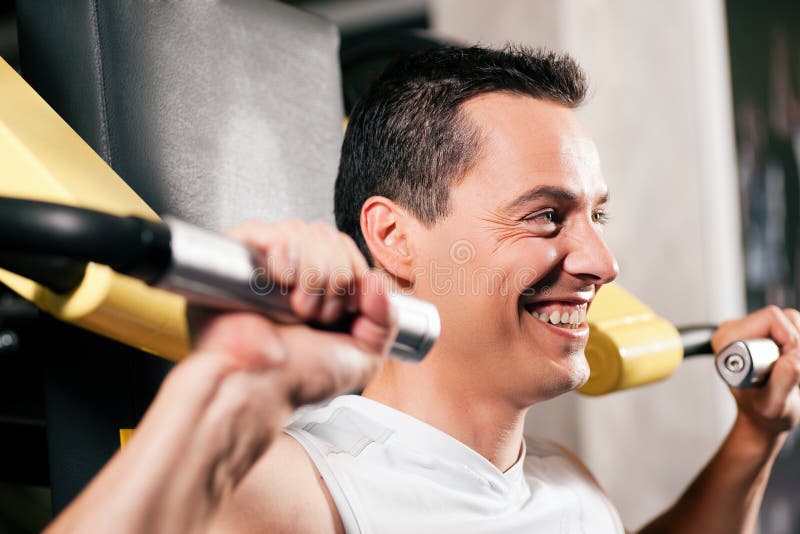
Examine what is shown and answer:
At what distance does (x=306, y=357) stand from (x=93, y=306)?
21 cm

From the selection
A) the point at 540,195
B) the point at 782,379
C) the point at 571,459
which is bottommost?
the point at 571,459

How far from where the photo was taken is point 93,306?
0.56m

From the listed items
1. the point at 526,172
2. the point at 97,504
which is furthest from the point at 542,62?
the point at 97,504

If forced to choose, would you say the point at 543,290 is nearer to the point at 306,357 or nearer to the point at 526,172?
the point at 526,172

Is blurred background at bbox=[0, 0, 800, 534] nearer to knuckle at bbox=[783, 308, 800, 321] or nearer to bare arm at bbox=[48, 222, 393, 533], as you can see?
knuckle at bbox=[783, 308, 800, 321]

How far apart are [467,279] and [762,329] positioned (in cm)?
49

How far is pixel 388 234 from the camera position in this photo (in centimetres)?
88

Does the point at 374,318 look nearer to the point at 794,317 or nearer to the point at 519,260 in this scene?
the point at 519,260

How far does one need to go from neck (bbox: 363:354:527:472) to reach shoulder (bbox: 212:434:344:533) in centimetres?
16

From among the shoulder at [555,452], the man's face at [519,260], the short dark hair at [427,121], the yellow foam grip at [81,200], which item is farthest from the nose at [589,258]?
the yellow foam grip at [81,200]

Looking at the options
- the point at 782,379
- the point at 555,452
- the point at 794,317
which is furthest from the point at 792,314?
the point at 555,452

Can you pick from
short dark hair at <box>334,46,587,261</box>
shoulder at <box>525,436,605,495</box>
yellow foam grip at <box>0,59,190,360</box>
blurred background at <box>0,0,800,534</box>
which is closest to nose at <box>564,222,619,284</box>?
short dark hair at <box>334,46,587,261</box>

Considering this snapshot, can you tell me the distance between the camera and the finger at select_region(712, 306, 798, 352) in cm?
101

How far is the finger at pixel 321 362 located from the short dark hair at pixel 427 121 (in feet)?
1.33
